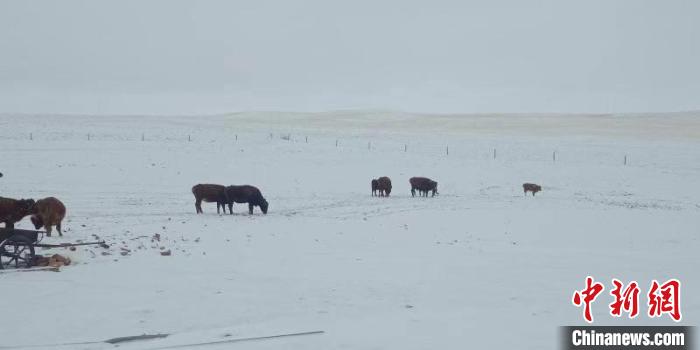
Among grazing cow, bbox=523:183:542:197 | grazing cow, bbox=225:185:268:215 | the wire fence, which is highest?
the wire fence

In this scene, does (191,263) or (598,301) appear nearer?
(598,301)

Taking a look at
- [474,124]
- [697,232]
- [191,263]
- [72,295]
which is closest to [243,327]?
[72,295]

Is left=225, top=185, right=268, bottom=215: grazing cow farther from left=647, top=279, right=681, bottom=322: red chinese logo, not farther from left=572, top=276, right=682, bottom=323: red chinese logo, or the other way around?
left=647, top=279, right=681, bottom=322: red chinese logo

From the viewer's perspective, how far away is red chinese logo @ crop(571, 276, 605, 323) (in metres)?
9.12

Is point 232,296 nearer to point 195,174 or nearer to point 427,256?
point 427,256

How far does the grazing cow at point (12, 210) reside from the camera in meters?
13.7

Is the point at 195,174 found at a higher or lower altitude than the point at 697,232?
higher

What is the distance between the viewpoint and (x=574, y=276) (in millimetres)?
11719

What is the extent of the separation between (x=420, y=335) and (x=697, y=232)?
14.2m

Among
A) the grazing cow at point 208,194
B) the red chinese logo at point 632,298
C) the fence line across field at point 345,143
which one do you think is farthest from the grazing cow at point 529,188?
the red chinese logo at point 632,298
